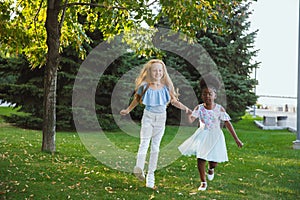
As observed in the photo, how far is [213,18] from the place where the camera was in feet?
23.3

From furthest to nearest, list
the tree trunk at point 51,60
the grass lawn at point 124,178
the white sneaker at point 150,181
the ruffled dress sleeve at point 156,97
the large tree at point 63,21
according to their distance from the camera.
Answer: the tree trunk at point 51,60 < the large tree at point 63,21 < the white sneaker at point 150,181 < the grass lawn at point 124,178 < the ruffled dress sleeve at point 156,97

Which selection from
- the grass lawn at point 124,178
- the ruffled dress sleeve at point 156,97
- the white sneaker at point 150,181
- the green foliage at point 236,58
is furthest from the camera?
the green foliage at point 236,58

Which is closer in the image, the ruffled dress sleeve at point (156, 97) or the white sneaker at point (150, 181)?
the ruffled dress sleeve at point (156, 97)

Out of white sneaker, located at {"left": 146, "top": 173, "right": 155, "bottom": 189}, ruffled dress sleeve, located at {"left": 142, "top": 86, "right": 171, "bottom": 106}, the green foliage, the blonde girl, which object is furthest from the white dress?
the green foliage

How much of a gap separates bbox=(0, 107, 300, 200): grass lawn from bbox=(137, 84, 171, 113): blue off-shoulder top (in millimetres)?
1025

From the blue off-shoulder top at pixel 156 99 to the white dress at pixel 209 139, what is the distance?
39 cm

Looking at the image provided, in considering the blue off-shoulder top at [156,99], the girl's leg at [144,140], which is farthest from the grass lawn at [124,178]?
the blue off-shoulder top at [156,99]

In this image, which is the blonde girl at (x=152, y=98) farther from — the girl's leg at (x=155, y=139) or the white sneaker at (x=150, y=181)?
the white sneaker at (x=150, y=181)

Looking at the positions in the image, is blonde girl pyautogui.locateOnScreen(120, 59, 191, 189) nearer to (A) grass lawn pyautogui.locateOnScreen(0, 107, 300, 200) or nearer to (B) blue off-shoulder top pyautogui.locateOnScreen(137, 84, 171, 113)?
(B) blue off-shoulder top pyautogui.locateOnScreen(137, 84, 171, 113)

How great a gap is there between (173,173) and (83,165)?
149 cm

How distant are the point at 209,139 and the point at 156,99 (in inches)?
29.6

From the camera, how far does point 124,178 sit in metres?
6.16

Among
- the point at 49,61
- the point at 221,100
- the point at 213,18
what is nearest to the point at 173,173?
the point at 213,18

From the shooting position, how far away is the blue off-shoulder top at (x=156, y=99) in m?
4.97
